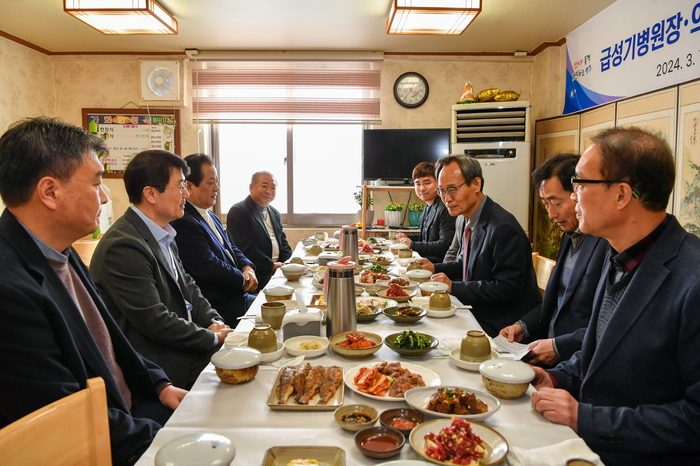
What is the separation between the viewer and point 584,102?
15.8 ft

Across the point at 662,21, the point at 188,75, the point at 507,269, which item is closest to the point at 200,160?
the point at 507,269

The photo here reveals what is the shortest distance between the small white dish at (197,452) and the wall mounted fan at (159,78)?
18.6 ft

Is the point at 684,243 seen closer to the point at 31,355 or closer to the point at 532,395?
the point at 532,395

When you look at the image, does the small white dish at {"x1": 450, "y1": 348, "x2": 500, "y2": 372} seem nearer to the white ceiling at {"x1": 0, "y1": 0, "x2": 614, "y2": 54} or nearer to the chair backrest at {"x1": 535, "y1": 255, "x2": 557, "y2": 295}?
the chair backrest at {"x1": 535, "y1": 255, "x2": 557, "y2": 295}

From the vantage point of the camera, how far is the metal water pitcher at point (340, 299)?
1.71 metres

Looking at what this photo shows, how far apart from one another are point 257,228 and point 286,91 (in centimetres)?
233

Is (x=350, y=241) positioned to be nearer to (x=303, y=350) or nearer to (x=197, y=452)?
(x=303, y=350)

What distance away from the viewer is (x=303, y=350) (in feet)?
5.21

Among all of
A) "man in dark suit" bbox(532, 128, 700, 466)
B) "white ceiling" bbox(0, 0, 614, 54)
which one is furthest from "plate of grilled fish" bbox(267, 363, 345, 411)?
"white ceiling" bbox(0, 0, 614, 54)

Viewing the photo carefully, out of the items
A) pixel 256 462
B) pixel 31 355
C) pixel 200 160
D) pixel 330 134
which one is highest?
pixel 330 134

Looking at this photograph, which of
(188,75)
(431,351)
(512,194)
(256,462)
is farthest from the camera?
(188,75)

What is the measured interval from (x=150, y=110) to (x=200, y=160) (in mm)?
3142

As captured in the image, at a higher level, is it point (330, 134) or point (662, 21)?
point (662, 21)

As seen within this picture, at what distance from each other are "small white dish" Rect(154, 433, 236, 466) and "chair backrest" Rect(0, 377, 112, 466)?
0.19 metres
